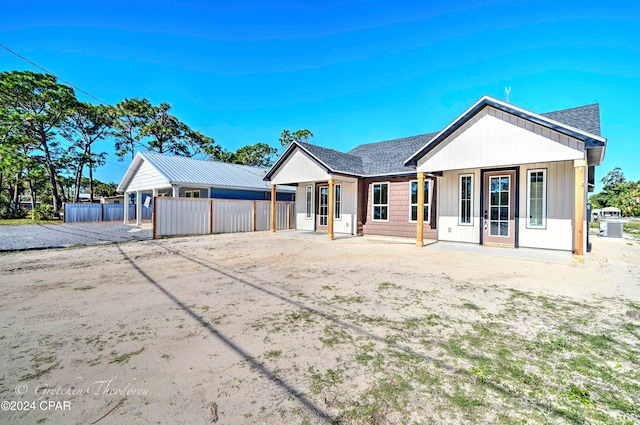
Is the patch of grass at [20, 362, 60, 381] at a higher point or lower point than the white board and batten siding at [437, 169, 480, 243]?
lower

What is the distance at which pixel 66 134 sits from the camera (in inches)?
1081

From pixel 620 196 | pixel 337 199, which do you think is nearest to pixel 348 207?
pixel 337 199

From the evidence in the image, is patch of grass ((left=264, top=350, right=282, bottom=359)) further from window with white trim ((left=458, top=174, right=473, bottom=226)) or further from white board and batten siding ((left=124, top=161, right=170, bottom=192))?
white board and batten siding ((left=124, top=161, right=170, bottom=192))

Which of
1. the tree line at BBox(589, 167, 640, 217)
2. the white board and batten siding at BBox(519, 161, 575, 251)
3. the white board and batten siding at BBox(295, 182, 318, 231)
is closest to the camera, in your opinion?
the white board and batten siding at BBox(519, 161, 575, 251)

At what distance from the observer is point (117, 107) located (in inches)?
1163

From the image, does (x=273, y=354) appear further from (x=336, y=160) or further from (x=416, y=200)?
(x=336, y=160)

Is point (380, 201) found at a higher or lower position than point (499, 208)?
higher

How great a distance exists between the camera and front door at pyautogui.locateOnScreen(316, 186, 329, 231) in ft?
49.0

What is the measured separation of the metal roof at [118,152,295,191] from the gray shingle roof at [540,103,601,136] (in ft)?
53.2

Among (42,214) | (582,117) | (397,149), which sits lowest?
(42,214)

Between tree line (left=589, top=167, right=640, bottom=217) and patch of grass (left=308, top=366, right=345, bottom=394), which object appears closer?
patch of grass (left=308, top=366, right=345, bottom=394)

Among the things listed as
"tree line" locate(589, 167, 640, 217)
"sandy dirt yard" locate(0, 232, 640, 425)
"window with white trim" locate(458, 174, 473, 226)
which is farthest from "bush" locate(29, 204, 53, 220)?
"tree line" locate(589, 167, 640, 217)

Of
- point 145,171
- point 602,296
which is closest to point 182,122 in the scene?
point 145,171
